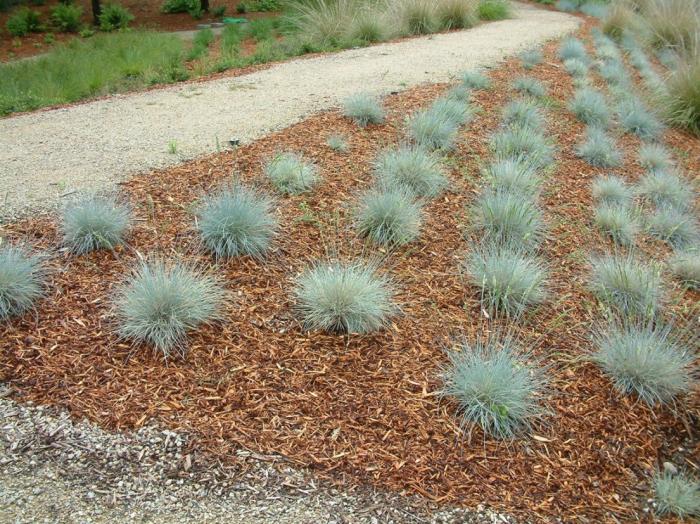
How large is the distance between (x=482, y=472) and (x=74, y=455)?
63.7 inches

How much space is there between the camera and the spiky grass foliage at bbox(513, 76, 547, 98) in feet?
23.5

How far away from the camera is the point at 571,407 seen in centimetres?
280

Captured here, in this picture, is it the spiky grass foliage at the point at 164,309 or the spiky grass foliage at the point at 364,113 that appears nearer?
the spiky grass foliage at the point at 164,309

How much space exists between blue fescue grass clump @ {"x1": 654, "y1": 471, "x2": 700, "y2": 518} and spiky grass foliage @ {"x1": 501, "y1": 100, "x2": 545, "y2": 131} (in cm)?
408

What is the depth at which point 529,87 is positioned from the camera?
7230 millimetres

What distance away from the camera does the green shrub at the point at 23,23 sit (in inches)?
600

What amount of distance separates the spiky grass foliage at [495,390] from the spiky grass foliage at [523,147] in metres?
2.65

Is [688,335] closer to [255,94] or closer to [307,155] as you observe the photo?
[307,155]

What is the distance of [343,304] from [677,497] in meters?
1.64

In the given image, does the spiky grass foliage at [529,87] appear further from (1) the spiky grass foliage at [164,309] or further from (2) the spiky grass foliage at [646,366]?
(1) the spiky grass foliage at [164,309]

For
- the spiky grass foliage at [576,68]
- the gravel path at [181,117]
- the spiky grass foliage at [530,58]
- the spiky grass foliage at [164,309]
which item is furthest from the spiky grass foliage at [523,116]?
the spiky grass foliage at [164,309]

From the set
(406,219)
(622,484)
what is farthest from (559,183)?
(622,484)

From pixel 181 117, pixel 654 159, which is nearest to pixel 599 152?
pixel 654 159

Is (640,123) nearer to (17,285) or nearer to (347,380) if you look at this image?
(347,380)
